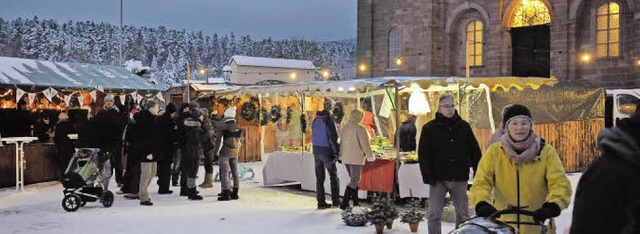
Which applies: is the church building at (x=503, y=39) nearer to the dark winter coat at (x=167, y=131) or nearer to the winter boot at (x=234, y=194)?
the winter boot at (x=234, y=194)

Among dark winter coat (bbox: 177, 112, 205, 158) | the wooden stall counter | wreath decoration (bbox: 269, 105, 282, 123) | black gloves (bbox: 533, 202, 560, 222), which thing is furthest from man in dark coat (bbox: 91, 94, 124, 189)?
black gloves (bbox: 533, 202, 560, 222)

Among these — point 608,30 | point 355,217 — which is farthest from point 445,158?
point 608,30

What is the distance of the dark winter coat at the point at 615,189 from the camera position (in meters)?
1.97

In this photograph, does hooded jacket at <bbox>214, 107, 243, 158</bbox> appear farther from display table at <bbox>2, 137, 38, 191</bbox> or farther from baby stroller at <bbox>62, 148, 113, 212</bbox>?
display table at <bbox>2, 137, 38, 191</bbox>

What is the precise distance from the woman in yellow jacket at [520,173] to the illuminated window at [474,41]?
838 inches

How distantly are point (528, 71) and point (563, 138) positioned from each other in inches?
375

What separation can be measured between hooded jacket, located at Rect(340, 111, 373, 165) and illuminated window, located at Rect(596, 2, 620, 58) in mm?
14342

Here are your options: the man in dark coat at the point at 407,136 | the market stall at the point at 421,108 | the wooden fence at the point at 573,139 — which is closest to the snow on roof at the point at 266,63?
the market stall at the point at 421,108

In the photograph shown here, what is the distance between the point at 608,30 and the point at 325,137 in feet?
48.3

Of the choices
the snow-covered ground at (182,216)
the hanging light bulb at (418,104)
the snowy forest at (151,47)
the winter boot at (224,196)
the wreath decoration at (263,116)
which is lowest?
the snow-covered ground at (182,216)

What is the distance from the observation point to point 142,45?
337 feet

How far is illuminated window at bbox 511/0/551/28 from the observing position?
75.4 feet

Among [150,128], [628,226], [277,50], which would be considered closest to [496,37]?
[150,128]

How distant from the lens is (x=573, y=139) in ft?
50.5
